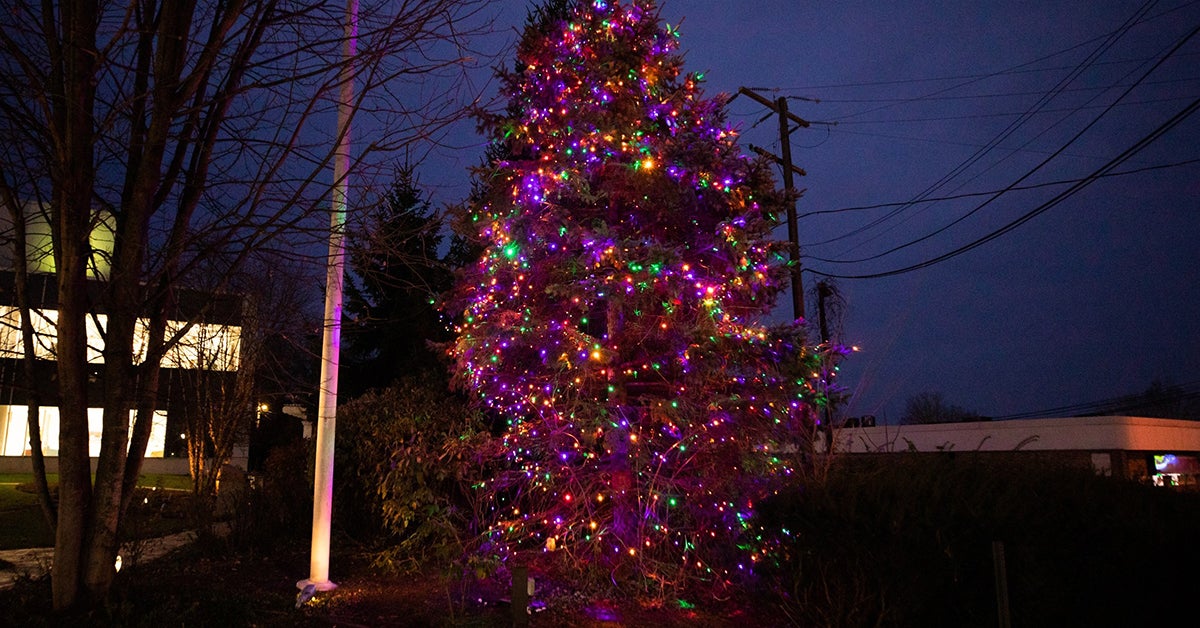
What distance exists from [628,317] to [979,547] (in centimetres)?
479

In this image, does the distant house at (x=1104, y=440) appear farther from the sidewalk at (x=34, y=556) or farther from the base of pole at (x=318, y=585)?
the base of pole at (x=318, y=585)

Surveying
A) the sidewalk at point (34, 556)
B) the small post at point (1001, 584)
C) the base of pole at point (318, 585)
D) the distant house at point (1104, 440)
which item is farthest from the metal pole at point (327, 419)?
the distant house at point (1104, 440)

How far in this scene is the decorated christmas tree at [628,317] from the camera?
8.45m

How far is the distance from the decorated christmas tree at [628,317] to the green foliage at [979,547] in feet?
7.36

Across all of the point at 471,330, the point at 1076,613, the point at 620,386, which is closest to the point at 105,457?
the point at 471,330

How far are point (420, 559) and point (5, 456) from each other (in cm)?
2490

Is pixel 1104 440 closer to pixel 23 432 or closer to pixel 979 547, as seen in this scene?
pixel 979 547

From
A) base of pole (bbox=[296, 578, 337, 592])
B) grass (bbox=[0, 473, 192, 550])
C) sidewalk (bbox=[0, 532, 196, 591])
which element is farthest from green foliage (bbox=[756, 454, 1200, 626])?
sidewalk (bbox=[0, 532, 196, 591])

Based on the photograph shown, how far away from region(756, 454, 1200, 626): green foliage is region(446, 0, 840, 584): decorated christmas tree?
224 cm

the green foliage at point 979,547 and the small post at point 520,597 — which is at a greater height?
the green foliage at point 979,547

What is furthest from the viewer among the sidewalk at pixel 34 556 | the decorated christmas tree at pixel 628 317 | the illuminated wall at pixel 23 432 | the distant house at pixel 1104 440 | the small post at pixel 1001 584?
the illuminated wall at pixel 23 432

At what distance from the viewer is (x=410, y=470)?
9297mm

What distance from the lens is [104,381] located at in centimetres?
501

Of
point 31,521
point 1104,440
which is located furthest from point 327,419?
point 1104,440
